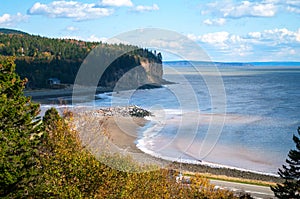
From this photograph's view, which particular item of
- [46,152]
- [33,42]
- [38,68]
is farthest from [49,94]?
[46,152]

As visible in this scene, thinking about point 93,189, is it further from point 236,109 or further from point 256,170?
point 236,109

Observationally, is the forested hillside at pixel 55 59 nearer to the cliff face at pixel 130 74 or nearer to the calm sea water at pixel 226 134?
the cliff face at pixel 130 74

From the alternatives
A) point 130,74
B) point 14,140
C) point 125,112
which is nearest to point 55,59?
point 130,74

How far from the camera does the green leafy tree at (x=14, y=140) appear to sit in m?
14.9

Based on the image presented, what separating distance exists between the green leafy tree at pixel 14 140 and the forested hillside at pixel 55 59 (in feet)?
281

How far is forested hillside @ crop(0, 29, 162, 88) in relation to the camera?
12138 cm

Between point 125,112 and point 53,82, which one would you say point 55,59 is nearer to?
point 53,82

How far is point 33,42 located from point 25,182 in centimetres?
14150

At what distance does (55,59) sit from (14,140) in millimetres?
123581

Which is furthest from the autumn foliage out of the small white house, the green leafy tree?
the small white house

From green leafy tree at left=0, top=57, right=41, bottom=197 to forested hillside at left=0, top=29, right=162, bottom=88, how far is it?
281 ft

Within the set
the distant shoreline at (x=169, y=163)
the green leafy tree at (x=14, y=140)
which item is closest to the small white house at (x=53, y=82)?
the distant shoreline at (x=169, y=163)

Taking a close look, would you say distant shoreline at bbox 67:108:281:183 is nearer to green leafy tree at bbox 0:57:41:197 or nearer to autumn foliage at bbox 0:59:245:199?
green leafy tree at bbox 0:57:41:197

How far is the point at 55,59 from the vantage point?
5369 inches
